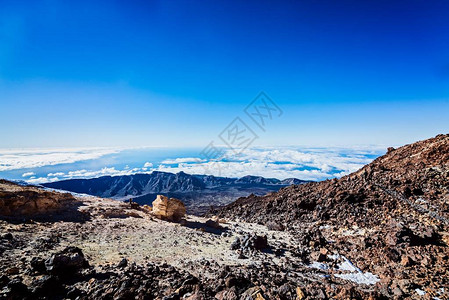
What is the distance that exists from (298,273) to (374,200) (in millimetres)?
9609

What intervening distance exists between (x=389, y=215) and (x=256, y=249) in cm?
843

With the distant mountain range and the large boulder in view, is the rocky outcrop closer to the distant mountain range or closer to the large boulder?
the large boulder

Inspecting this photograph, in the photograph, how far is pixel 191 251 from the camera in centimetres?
962

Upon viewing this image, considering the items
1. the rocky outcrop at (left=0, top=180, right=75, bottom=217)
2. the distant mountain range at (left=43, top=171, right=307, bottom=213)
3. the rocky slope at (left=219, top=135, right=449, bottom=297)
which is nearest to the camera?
the rocky slope at (left=219, top=135, right=449, bottom=297)

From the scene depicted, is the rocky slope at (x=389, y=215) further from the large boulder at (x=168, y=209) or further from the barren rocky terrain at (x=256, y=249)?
the large boulder at (x=168, y=209)

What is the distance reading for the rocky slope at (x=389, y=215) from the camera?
300 inches

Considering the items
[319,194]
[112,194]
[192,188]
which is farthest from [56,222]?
[112,194]

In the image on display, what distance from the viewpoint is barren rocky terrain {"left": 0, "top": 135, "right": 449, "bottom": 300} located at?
5637 mm

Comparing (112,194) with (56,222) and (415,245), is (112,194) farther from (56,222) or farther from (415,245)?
(415,245)

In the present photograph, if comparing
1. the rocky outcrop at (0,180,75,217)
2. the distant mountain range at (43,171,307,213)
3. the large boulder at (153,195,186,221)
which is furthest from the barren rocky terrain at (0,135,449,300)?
the distant mountain range at (43,171,307,213)

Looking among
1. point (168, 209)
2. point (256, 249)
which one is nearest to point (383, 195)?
point (256, 249)

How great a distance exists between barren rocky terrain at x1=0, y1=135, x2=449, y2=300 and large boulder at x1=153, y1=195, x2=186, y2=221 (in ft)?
2.49

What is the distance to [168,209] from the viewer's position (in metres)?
15.2

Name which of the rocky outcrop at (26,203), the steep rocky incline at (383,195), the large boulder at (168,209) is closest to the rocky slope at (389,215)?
the steep rocky incline at (383,195)
